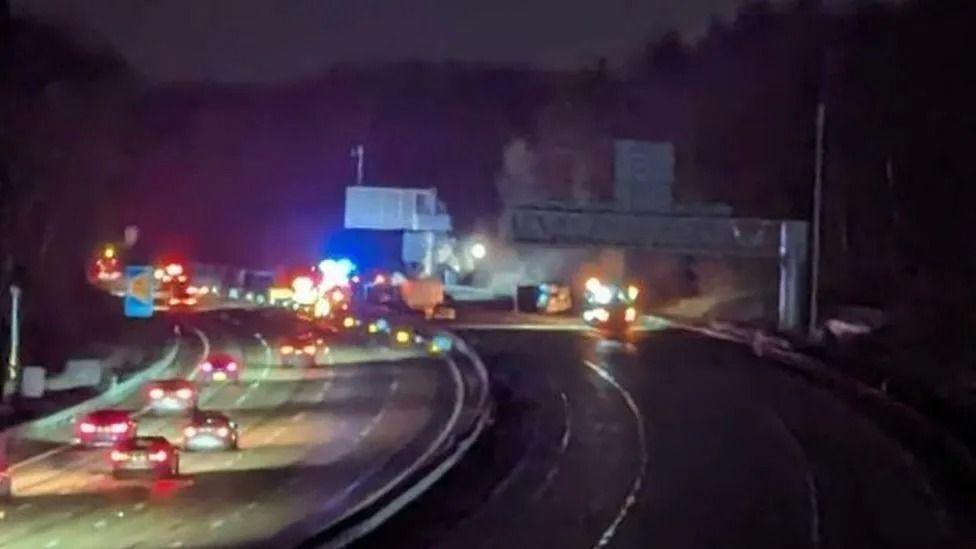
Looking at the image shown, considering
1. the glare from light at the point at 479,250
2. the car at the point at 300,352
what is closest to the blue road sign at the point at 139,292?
the car at the point at 300,352

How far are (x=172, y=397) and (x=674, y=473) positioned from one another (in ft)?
71.8

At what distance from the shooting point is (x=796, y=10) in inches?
4882

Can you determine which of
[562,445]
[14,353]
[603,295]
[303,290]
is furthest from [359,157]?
[562,445]

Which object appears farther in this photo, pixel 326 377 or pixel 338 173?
pixel 338 173

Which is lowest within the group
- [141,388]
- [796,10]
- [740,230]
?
[141,388]

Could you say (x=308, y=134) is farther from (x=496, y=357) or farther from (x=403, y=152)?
(x=496, y=357)

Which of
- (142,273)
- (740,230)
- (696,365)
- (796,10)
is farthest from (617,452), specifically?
(796,10)

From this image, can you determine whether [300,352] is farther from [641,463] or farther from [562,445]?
[641,463]

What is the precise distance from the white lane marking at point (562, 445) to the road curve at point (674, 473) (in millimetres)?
59

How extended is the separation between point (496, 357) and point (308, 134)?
359 feet

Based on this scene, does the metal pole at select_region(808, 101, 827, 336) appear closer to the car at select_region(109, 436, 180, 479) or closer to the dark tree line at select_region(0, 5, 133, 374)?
the dark tree line at select_region(0, 5, 133, 374)

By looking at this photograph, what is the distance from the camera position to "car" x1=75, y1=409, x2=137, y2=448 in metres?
50.4

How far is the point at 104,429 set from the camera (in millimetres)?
50781

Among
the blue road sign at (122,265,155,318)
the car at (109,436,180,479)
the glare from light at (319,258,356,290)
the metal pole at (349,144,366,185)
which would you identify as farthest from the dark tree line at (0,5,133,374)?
the metal pole at (349,144,366,185)
